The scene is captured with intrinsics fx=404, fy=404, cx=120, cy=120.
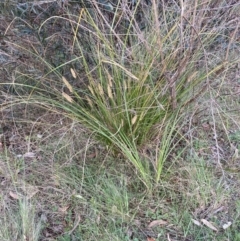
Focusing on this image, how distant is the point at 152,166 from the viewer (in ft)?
7.50

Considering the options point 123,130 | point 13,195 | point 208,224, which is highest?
point 123,130

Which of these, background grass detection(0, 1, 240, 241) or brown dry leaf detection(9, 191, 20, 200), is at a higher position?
background grass detection(0, 1, 240, 241)

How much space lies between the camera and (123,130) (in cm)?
219

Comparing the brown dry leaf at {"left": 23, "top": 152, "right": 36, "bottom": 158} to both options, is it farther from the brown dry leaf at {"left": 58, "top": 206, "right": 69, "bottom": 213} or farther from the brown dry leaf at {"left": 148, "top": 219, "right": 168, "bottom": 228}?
the brown dry leaf at {"left": 148, "top": 219, "right": 168, "bottom": 228}

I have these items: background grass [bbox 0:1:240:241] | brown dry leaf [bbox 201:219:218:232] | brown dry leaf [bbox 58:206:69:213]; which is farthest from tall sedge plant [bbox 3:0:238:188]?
brown dry leaf [bbox 58:206:69:213]

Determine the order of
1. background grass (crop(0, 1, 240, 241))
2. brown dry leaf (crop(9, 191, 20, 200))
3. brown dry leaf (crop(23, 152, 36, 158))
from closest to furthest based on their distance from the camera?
1. background grass (crop(0, 1, 240, 241))
2. brown dry leaf (crop(9, 191, 20, 200))
3. brown dry leaf (crop(23, 152, 36, 158))

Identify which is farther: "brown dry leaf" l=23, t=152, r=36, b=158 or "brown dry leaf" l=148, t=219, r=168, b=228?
"brown dry leaf" l=23, t=152, r=36, b=158

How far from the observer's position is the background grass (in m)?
2.05

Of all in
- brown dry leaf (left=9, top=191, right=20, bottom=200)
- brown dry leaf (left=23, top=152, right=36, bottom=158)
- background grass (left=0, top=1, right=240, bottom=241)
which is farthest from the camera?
brown dry leaf (left=23, top=152, right=36, bottom=158)

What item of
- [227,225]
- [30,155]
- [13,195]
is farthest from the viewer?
[30,155]

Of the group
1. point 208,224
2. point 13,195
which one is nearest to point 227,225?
point 208,224

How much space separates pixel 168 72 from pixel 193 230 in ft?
2.67

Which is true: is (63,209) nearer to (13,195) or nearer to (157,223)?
(13,195)

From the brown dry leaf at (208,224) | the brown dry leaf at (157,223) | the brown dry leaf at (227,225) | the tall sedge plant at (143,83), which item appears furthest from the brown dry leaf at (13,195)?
the brown dry leaf at (227,225)
